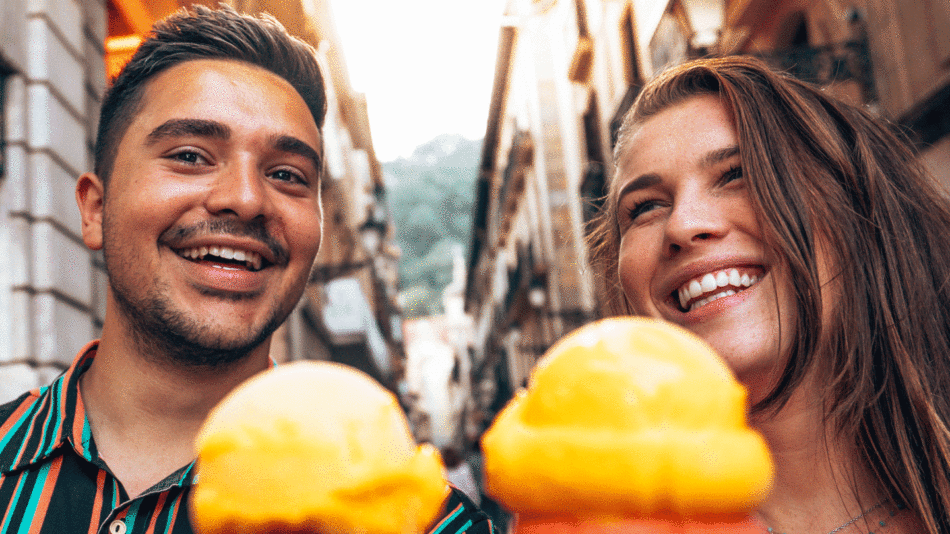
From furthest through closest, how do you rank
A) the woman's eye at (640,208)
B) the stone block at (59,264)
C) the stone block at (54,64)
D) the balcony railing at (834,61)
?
the balcony railing at (834,61), the stone block at (54,64), the stone block at (59,264), the woman's eye at (640,208)

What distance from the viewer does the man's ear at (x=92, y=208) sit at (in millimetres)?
2248

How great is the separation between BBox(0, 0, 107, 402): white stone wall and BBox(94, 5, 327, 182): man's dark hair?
141 inches

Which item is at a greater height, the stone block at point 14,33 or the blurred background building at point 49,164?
the stone block at point 14,33

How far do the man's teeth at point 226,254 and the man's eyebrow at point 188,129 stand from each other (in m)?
0.30

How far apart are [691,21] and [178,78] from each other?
7.18 metres

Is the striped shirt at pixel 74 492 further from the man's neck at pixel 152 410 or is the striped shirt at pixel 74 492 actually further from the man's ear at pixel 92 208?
the man's ear at pixel 92 208

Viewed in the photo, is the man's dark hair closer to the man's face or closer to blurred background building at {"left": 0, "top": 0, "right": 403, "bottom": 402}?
the man's face

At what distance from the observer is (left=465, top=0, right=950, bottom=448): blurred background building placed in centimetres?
722

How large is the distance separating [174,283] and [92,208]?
66 cm

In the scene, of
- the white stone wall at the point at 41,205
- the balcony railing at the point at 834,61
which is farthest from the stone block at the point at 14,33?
the balcony railing at the point at 834,61

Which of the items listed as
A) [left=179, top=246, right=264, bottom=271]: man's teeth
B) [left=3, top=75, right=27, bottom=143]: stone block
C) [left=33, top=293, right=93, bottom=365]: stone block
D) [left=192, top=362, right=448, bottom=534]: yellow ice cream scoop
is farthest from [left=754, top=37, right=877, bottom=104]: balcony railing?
[left=192, top=362, right=448, bottom=534]: yellow ice cream scoop

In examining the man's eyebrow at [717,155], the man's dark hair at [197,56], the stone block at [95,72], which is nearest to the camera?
the man's eyebrow at [717,155]

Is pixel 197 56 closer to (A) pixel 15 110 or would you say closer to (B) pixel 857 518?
(B) pixel 857 518

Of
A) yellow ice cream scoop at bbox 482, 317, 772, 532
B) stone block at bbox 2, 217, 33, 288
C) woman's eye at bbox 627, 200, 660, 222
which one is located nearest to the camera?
yellow ice cream scoop at bbox 482, 317, 772, 532
